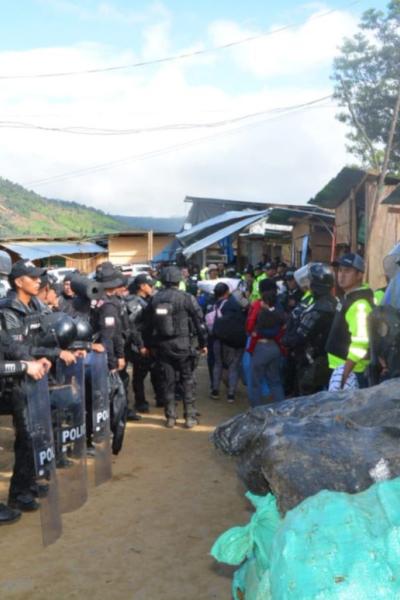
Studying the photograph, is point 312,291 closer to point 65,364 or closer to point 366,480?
point 65,364

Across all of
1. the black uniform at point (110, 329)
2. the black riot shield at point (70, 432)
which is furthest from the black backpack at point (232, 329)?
the black riot shield at point (70, 432)

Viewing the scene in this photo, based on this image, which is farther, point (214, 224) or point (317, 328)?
point (214, 224)

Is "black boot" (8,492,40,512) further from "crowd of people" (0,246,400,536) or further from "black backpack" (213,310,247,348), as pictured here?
"black backpack" (213,310,247,348)

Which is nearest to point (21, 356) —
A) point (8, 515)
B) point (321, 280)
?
point (8, 515)

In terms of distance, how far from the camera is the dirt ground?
12.0 ft

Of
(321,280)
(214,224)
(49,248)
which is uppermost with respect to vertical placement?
(49,248)

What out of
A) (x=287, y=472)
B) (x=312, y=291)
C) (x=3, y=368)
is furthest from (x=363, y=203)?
(x=287, y=472)

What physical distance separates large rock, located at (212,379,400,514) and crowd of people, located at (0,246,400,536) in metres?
1.27

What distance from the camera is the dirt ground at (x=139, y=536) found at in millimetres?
3670

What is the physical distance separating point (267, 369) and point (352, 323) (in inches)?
125

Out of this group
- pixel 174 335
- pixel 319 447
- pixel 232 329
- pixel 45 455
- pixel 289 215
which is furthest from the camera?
pixel 289 215

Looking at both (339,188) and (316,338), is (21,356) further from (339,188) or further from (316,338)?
(339,188)

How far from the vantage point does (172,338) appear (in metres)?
7.28

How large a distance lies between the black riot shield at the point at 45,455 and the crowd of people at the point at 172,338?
0.27ft
